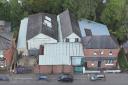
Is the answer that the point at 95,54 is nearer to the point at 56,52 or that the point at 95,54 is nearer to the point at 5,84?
the point at 56,52

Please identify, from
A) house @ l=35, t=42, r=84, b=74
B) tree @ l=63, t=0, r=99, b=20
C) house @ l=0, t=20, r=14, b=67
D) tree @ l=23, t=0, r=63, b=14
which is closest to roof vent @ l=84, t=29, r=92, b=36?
tree @ l=63, t=0, r=99, b=20

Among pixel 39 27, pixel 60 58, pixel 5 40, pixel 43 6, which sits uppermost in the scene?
pixel 43 6

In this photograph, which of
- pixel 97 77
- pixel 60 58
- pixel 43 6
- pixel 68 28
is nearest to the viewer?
pixel 97 77

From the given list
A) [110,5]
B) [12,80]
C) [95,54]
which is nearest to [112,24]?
[110,5]

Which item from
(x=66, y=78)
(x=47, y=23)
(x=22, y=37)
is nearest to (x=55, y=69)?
(x=66, y=78)

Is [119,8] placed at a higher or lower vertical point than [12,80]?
higher

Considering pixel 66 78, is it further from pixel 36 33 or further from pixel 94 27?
pixel 94 27
